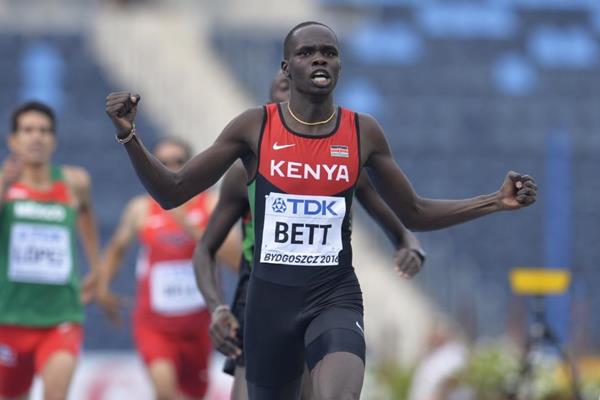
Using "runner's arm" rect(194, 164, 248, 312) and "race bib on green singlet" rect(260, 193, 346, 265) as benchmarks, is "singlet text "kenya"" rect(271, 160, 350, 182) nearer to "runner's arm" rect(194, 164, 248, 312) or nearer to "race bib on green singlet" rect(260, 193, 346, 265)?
"race bib on green singlet" rect(260, 193, 346, 265)

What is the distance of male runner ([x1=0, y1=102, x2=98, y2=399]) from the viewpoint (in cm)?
872

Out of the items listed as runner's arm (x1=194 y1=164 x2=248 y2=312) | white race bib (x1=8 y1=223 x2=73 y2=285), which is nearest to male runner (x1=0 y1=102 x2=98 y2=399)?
white race bib (x1=8 y1=223 x2=73 y2=285)

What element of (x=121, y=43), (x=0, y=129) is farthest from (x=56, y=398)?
(x=121, y=43)

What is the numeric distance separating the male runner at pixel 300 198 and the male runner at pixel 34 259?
2.81 metres

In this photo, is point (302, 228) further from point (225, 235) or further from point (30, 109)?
point (30, 109)

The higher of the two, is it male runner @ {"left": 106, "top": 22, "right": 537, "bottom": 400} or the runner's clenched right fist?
the runner's clenched right fist

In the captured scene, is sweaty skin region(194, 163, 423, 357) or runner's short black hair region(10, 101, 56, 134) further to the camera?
runner's short black hair region(10, 101, 56, 134)

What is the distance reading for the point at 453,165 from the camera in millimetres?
20969

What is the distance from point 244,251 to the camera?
706cm

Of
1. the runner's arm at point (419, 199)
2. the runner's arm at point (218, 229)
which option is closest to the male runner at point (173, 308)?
the runner's arm at point (218, 229)

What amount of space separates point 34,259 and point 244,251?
Answer: 7.33 feet

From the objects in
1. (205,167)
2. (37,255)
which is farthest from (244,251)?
(37,255)

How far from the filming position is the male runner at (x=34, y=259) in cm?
872

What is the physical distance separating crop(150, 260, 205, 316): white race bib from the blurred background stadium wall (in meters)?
8.06
